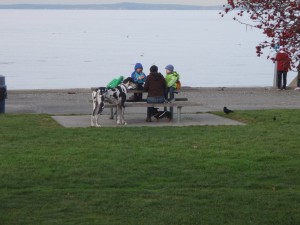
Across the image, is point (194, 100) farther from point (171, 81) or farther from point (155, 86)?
point (155, 86)

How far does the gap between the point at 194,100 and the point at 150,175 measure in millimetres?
11272

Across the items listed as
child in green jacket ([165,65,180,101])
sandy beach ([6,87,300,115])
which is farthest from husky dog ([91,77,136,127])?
sandy beach ([6,87,300,115])

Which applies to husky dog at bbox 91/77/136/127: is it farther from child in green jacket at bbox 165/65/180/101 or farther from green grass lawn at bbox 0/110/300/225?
child in green jacket at bbox 165/65/180/101

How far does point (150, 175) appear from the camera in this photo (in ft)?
39.8

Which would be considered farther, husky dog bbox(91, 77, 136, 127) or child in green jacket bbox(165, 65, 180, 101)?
child in green jacket bbox(165, 65, 180, 101)

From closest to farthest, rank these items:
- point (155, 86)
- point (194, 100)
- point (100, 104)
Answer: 1. point (100, 104)
2. point (155, 86)
3. point (194, 100)

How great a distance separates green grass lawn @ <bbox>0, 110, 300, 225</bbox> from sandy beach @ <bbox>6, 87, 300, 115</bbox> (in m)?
3.57

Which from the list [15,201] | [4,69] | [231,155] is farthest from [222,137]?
[4,69]

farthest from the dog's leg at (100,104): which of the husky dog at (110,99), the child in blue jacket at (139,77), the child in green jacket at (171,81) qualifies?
the child in green jacket at (171,81)

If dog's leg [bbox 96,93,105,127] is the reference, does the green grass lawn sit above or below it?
below

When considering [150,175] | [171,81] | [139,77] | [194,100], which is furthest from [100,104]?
[194,100]

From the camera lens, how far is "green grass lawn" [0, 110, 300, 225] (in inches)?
388

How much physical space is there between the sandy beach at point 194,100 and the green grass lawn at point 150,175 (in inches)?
141

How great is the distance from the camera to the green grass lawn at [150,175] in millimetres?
9852
